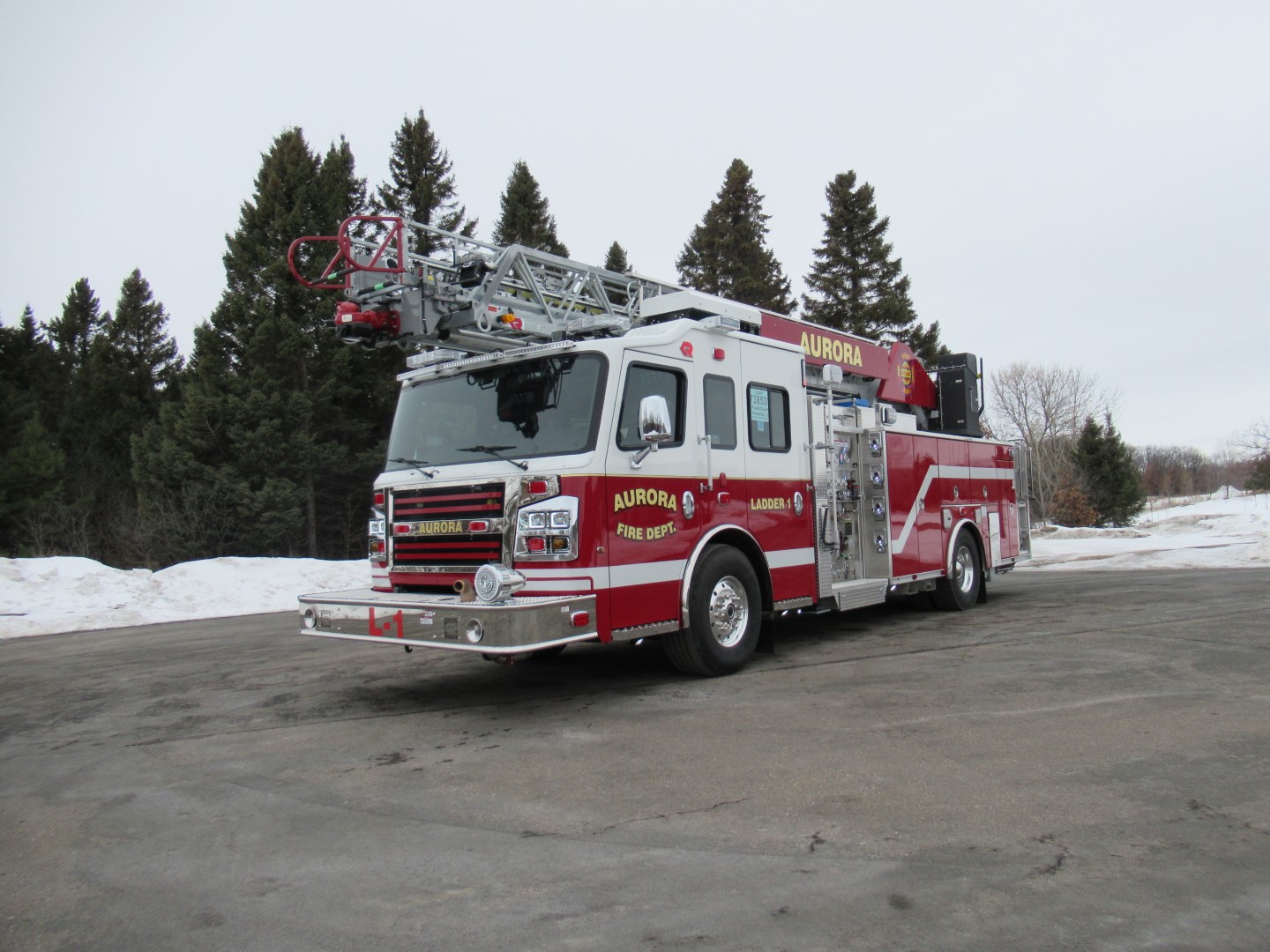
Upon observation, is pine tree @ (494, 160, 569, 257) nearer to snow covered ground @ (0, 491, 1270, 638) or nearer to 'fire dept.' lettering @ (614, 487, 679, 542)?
snow covered ground @ (0, 491, 1270, 638)

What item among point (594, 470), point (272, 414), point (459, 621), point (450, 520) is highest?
point (272, 414)

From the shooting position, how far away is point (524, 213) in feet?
123

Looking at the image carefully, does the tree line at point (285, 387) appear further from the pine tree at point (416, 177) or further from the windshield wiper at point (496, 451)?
the windshield wiper at point (496, 451)

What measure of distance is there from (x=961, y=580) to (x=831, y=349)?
11.9 feet

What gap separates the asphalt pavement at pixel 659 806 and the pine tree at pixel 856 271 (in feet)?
110

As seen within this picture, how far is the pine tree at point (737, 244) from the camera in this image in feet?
130

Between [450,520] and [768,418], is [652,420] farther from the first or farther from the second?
[768,418]

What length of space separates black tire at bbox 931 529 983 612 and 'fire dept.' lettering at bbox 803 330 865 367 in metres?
2.61

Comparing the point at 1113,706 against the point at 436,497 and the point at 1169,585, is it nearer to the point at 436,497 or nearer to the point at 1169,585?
the point at 436,497

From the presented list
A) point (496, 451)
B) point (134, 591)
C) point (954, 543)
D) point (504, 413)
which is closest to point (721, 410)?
point (504, 413)

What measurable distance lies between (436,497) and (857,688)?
135 inches

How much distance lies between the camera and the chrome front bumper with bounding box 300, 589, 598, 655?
5621mm

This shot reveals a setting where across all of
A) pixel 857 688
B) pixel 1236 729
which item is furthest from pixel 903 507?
pixel 1236 729

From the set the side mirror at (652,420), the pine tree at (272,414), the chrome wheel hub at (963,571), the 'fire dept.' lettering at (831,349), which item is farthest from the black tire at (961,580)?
the pine tree at (272,414)
